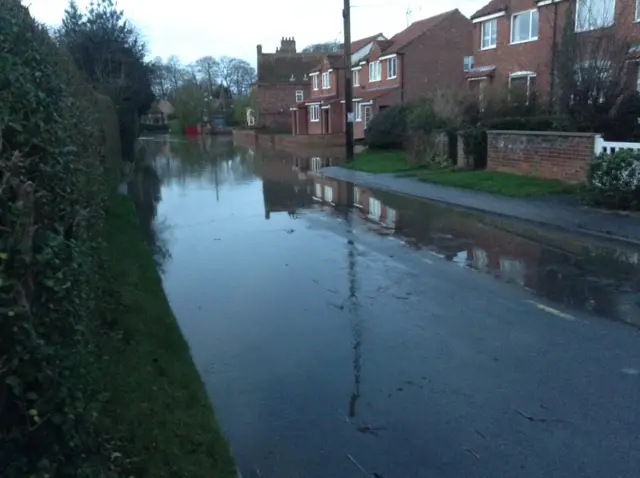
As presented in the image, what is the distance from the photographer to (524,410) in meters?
5.14

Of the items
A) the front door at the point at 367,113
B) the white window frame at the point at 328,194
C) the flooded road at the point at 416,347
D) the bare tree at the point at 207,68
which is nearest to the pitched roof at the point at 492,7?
the front door at the point at 367,113

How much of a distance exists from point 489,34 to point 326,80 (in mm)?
26764

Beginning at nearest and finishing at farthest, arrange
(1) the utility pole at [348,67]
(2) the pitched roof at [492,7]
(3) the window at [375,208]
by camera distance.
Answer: (3) the window at [375,208]
(1) the utility pole at [348,67]
(2) the pitched roof at [492,7]

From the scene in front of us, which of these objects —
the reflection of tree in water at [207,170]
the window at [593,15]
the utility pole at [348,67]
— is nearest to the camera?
the window at [593,15]

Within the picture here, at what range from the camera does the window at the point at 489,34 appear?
33.4 m

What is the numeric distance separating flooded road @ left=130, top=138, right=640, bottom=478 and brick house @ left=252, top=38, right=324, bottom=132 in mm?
64840

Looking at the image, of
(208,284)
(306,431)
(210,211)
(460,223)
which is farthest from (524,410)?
(210,211)

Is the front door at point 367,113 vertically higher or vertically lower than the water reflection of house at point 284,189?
higher

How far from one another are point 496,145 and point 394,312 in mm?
14634

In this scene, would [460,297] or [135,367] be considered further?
[460,297]

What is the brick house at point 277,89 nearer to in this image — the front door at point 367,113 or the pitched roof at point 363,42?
the pitched roof at point 363,42

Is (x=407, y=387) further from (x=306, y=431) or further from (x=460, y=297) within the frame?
(x=460, y=297)

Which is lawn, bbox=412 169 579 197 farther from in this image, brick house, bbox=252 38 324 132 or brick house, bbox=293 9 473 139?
brick house, bbox=252 38 324 132

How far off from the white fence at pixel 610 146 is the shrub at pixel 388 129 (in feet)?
61.2
